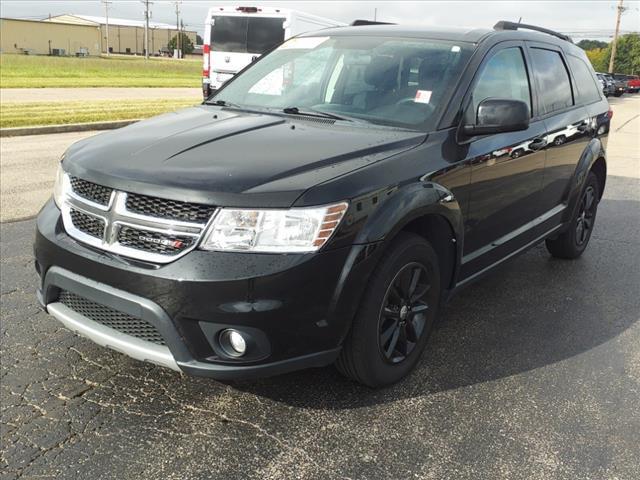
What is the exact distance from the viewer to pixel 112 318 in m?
2.84

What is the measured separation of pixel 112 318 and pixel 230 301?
653mm

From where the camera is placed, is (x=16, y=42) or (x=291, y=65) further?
(x=16, y=42)

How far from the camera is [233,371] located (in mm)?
2643

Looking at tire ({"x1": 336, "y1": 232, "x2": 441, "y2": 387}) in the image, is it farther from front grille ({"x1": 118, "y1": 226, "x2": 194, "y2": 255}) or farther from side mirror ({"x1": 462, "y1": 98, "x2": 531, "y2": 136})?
front grille ({"x1": 118, "y1": 226, "x2": 194, "y2": 255})

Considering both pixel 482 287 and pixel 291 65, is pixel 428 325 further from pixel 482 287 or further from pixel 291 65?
pixel 291 65

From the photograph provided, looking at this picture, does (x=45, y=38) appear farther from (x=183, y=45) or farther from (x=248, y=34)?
(x=248, y=34)

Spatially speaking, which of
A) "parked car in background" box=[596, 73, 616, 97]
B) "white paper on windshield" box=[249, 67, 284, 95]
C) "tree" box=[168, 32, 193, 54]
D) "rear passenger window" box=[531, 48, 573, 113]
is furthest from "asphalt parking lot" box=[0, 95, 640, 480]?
"tree" box=[168, 32, 193, 54]

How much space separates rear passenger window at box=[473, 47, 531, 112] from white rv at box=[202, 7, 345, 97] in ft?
36.1

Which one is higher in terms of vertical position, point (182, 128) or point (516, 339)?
point (182, 128)

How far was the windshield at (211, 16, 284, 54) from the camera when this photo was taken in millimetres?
14781

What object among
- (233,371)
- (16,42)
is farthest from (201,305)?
(16,42)

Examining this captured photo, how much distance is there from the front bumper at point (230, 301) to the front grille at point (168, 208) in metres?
0.16

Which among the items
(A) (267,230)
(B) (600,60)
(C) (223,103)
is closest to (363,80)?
(C) (223,103)

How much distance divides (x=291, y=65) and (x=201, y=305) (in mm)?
2251
